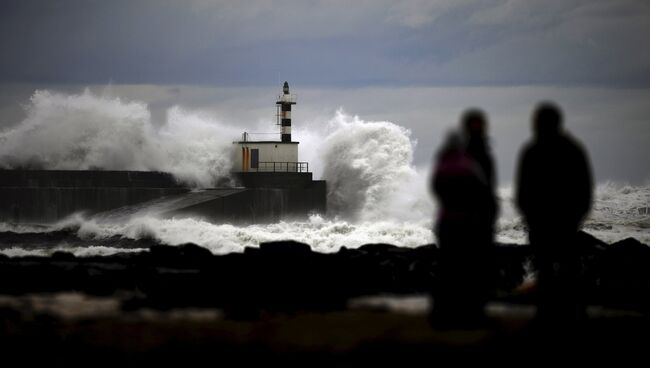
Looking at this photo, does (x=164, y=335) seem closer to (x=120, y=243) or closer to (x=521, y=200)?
(x=521, y=200)

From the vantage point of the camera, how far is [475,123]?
5664 mm

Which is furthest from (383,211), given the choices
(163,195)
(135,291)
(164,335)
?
(164,335)

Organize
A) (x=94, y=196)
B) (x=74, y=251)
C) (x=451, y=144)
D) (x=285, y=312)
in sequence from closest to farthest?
(x=451, y=144)
(x=285, y=312)
(x=74, y=251)
(x=94, y=196)

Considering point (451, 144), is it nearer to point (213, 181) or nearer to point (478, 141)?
point (478, 141)

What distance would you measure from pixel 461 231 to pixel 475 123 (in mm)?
715

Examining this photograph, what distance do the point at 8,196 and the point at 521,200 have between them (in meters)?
23.0

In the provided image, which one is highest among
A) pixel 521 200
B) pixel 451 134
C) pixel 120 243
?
pixel 451 134

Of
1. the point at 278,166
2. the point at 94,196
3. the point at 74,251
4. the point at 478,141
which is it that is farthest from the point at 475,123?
the point at 278,166

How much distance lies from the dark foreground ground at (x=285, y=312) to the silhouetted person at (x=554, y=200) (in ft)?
0.75

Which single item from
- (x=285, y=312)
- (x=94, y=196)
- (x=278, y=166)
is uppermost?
(x=278, y=166)

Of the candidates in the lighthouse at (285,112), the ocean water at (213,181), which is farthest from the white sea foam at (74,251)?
the lighthouse at (285,112)

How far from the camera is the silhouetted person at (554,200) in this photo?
535 centimetres

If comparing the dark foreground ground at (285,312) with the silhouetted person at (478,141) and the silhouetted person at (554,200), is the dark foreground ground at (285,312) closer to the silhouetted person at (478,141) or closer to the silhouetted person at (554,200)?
the silhouetted person at (554,200)

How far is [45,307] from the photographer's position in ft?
25.0
